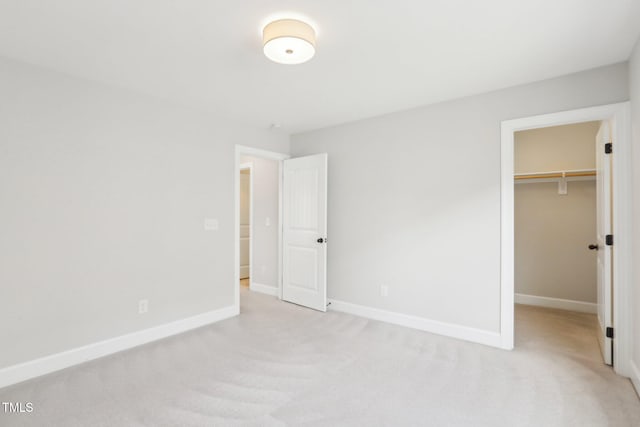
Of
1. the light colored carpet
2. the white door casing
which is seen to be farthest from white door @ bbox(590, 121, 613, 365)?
the light colored carpet

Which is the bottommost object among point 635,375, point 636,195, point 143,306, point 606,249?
point 635,375

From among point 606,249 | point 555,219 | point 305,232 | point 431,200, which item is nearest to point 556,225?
point 555,219

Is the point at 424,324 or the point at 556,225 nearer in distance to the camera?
the point at 424,324

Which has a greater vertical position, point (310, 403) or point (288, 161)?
point (288, 161)

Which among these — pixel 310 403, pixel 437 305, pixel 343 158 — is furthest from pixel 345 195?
pixel 310 403

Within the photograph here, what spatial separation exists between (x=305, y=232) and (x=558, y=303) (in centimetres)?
344

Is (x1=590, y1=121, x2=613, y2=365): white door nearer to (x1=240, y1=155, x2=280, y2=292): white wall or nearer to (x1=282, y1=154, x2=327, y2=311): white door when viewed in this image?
(x1=282, y1=154, x2=327, y2=311): white door

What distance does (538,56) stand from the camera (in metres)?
2.35

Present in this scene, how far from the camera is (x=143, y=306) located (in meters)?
3.08

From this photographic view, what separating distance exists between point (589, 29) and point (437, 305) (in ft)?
8.42

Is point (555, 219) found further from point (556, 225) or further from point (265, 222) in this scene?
point (265, 222)

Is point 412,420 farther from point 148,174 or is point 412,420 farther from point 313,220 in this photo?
point 148,174

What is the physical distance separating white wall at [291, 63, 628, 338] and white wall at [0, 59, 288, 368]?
1.54 m

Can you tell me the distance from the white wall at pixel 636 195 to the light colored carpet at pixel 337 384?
0.92 ft
